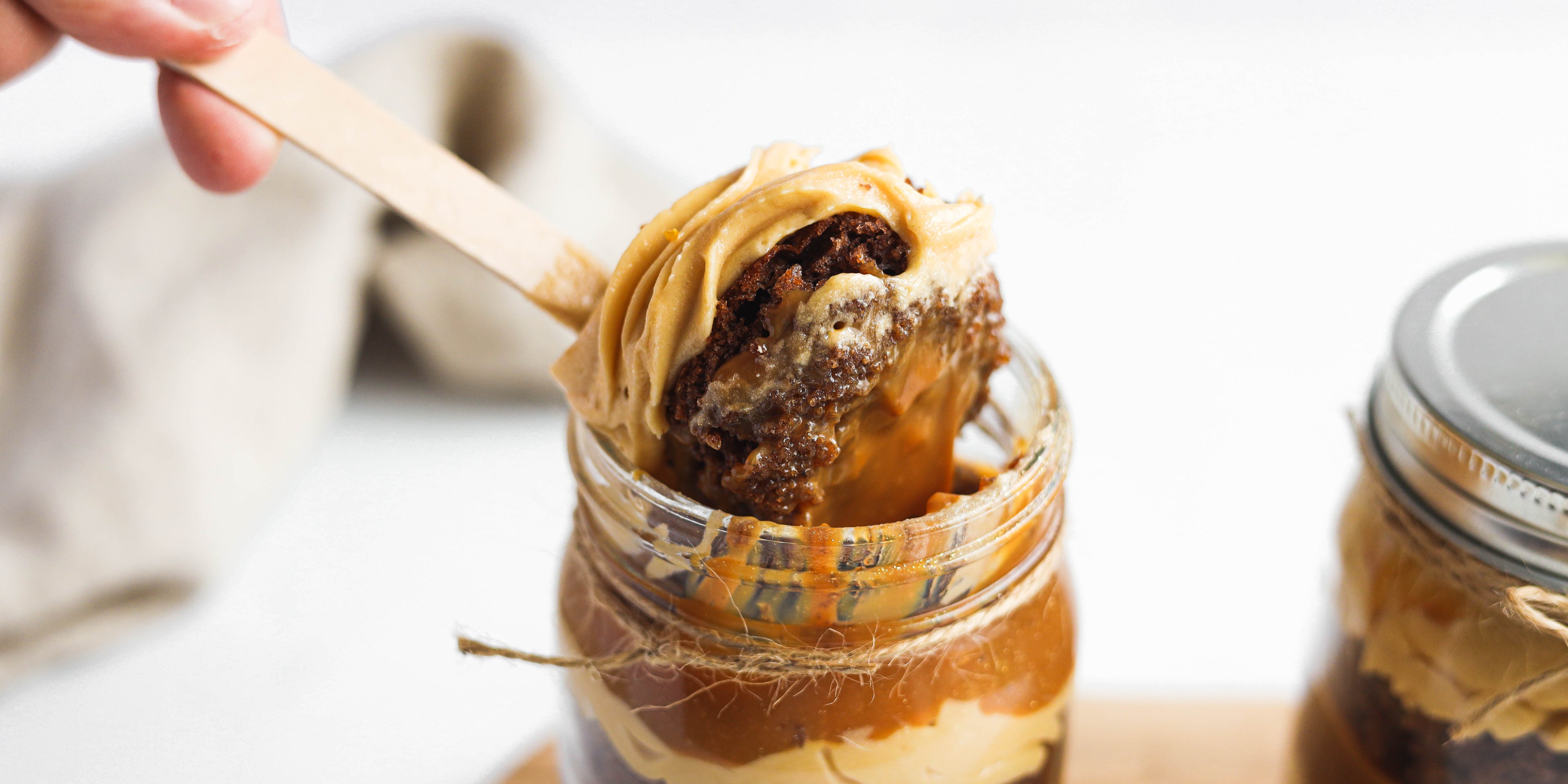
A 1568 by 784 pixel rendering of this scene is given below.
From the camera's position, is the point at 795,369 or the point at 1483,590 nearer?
the point at 795,369

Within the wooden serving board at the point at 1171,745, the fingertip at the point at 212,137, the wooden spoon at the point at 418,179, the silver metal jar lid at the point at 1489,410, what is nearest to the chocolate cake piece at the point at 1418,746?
the silver metal jar lid at the point at 1489,410

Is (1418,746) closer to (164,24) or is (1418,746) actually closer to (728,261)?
(728,261)

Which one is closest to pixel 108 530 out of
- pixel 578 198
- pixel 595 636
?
pixel 578 198

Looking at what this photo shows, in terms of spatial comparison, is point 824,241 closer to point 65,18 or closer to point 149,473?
point 65,18

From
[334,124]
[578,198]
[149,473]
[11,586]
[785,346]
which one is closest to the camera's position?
[785,346]

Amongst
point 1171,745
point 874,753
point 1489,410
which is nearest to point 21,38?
point 874,753

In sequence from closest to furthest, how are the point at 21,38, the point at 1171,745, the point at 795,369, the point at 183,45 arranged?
the point at 795,369 < the point at 183,45 < the point at 21,38 < the point at 1171,745
